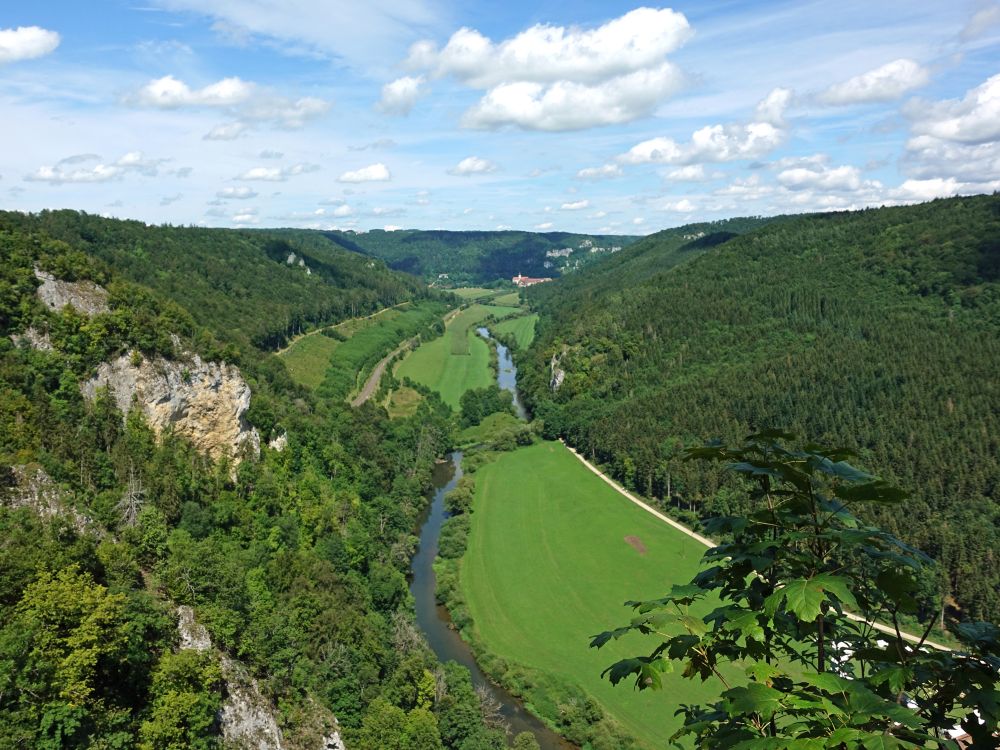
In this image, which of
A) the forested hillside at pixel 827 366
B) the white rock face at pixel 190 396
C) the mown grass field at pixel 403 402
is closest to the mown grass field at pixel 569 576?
the forested hillside at pixel 827 366

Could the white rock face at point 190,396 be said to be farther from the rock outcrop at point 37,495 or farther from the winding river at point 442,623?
the winding river at point 442,623

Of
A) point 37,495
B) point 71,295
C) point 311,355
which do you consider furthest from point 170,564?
point 311,355

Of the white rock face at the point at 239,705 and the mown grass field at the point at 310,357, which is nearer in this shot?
the white rock face at the point at 239,705

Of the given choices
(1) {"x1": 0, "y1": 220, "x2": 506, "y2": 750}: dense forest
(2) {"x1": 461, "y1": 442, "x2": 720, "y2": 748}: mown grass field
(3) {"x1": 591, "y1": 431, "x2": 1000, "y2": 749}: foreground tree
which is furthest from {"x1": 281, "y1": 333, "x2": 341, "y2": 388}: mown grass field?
(3) {"x1": 591, "y1": 431, "x2": 1000, "y2": 749}: foreground tree

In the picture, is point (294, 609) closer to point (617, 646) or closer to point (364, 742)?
point (364, 742)

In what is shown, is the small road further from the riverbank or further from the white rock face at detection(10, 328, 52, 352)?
the white rock face at detection(10, 328, 52, 352)

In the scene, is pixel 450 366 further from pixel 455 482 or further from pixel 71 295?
pixel 71 295
